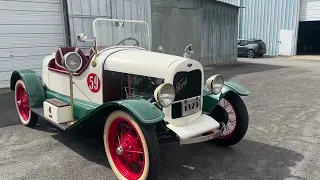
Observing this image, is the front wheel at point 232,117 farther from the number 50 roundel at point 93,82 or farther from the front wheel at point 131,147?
the number 50 roundel at point 93,82

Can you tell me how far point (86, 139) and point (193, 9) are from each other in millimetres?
10081

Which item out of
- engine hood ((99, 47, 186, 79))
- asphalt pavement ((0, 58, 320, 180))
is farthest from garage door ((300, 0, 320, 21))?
engine hood ((99, 47, 186, 79))

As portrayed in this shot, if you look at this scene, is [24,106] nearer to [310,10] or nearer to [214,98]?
[214,98]

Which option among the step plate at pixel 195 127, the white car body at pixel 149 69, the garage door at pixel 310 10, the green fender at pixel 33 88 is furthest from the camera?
the garage door at pixel 310 10

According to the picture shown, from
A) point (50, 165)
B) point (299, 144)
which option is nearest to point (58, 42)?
point (50, 165)

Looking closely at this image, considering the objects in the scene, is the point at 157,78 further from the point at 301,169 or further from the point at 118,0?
the point at 118,0

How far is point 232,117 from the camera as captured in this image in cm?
414

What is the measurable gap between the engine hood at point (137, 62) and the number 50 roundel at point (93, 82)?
240mm

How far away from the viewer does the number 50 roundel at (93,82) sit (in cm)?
399

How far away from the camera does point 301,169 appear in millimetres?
3482

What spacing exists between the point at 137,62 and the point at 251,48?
59.1 ft

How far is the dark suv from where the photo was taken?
20172 millimetres

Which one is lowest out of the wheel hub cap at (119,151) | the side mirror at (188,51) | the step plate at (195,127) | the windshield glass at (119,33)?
the wheel hub cap at (119,151)

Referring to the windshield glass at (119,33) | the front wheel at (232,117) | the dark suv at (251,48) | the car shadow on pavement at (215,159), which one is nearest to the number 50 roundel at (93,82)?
the windshield glass at (119,33)
